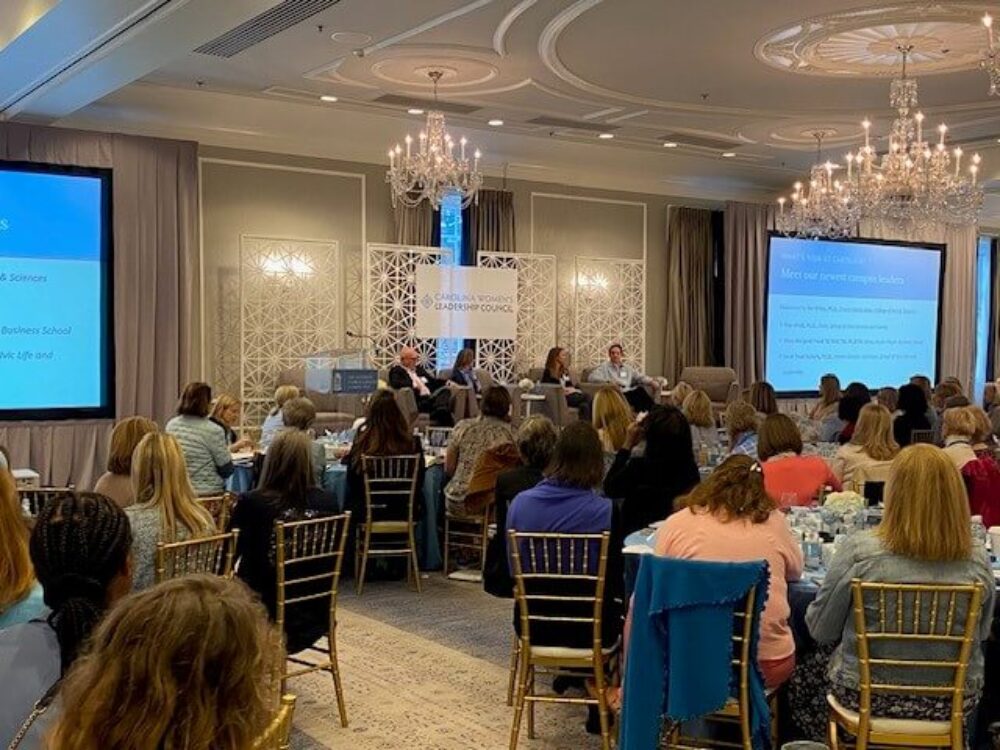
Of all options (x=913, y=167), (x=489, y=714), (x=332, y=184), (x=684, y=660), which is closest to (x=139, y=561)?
(x=489, y=714)

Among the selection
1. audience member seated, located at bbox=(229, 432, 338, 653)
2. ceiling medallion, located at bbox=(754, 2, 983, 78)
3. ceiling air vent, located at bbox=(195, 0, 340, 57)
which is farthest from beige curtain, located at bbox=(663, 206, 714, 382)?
audience member seated, located at bbox=(229, 432, 338, 653)

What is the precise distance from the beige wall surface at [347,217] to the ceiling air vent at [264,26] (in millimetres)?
2561

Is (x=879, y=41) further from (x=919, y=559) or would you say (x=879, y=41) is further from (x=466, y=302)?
(x=919, y=559)

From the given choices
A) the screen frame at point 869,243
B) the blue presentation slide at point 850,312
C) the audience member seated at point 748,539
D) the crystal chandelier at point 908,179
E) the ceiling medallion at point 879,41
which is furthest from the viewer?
the blue presentation slide at point 850,312

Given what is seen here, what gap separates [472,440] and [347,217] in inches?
231

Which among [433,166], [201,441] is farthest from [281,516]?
[433,166]

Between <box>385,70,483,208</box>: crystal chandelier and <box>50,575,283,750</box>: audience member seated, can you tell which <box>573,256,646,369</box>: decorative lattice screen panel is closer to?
<box>385,70,483,208</box>: crystal chandelier

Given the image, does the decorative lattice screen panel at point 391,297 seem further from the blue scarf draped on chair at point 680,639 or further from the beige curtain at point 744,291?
the blue scarf draped on chair at point 680,639

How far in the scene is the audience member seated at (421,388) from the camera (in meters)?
11.8

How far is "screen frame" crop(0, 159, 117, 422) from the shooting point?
1028 cm

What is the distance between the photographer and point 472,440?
287 inches

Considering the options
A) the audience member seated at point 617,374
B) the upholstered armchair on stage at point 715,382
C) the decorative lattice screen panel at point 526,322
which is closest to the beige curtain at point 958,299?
the upholstered armchair on stage at point 715,382

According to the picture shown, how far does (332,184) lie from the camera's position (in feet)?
40.7

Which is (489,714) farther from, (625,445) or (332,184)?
(332,184)
